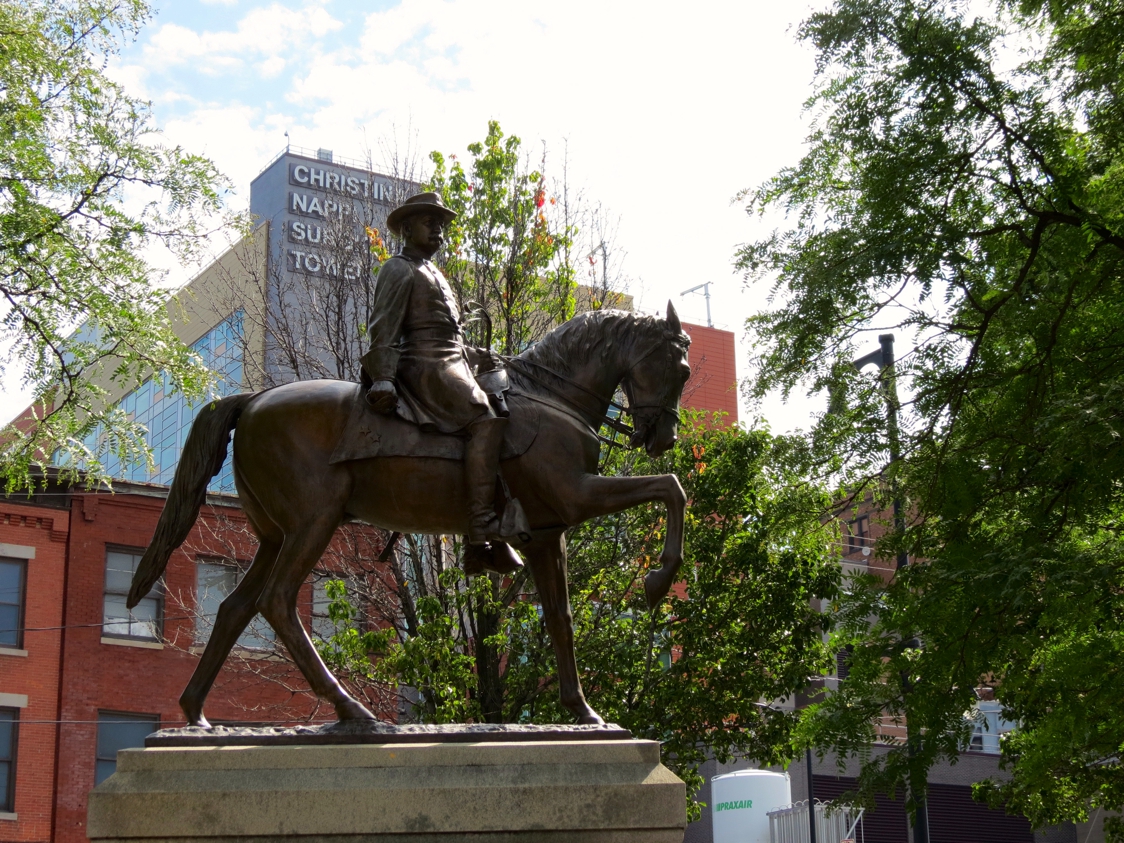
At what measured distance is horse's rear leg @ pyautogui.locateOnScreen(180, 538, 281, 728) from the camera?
7566 mm

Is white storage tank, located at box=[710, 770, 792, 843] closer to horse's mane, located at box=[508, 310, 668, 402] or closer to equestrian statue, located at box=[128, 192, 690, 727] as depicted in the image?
equestrian statue, located at box=[128, 192, 690, 727]

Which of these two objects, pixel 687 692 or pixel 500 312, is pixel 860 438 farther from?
pixel 500 312

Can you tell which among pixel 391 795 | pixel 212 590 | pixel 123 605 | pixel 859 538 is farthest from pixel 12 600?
pixel 859 538

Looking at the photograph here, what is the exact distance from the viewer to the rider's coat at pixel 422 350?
7.66 m

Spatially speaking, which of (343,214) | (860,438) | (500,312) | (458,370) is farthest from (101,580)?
(458,370)

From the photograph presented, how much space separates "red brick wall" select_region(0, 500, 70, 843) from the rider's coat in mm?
20204

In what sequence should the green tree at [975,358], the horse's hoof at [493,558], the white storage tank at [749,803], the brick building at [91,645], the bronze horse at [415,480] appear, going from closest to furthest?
the bronze horse at [415,480] < the horse's hoof at [493,558] < the green tree at [975,358] < the brick building at [91,645] < the white storage tank at [749,803]

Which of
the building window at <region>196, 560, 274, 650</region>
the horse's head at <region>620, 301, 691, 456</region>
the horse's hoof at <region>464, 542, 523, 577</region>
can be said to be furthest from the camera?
the building window at <region>196, 560, 274, 650</region>

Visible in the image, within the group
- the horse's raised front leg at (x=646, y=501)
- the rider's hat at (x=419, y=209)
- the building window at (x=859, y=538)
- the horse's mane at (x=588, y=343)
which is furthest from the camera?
the building window at (x=859, y=538)

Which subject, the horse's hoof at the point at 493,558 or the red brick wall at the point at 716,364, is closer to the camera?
the horse's hoof at the point at 493,558

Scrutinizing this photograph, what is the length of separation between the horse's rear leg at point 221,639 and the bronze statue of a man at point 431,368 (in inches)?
51.2

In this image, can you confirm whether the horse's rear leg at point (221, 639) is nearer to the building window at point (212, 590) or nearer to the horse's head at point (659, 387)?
the horse's head at point (659, 387)

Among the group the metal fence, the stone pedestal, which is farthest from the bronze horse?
the metal fence

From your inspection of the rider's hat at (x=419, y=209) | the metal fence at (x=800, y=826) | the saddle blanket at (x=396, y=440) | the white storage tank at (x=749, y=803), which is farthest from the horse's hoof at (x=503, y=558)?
the white storage tank at (x=749, y=803)
